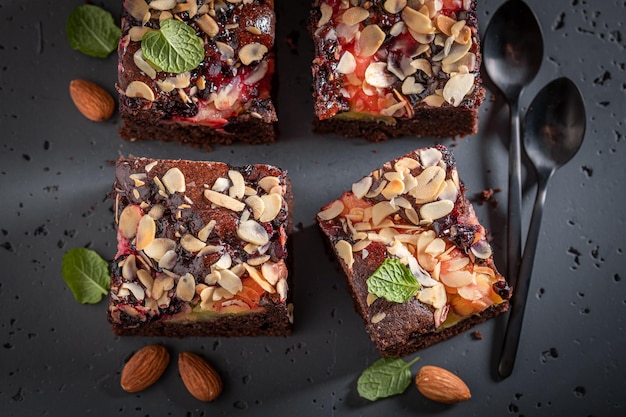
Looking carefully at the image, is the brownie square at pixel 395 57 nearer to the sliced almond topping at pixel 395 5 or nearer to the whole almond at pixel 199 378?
the sliced almond topping at pixel 395 5

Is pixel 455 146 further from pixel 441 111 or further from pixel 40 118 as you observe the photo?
pixel 40 118

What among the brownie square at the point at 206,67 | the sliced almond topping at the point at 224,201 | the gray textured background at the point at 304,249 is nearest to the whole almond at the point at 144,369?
the gray textured background at the point at 304,249

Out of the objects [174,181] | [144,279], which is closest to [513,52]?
[174,181]

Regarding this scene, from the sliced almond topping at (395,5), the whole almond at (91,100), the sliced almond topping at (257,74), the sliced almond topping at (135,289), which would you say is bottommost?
the sliced almond topping at (135,289)

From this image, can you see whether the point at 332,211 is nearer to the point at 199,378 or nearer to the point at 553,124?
the point at 199,378

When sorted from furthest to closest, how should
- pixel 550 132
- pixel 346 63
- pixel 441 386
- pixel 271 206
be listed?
pixel 550 132 → pixel 441 386 → pixel 346 63 → pixel 271 206

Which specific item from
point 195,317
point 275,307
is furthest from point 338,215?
point 195,317
